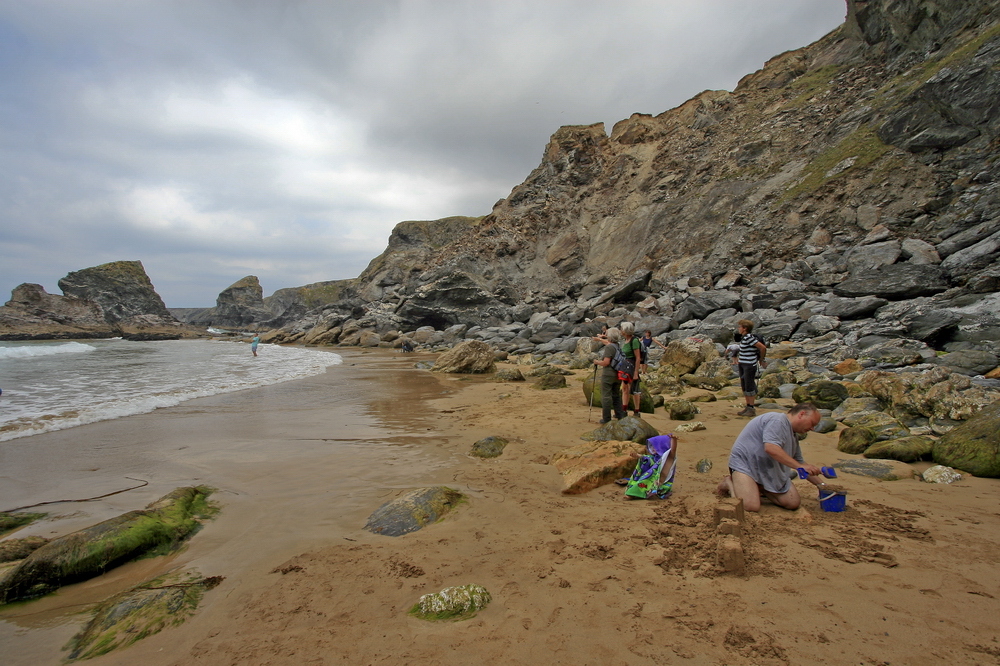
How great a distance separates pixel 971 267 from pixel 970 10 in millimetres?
16775

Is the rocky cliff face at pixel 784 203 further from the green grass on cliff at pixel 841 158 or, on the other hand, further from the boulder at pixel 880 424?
the boulder at pixel 880 424

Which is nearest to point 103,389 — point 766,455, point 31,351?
point 766,455

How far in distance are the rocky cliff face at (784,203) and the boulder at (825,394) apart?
15.5ft

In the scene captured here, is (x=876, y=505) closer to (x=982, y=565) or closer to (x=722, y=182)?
(x=982, y=565)

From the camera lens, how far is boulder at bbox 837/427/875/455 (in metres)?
5.33

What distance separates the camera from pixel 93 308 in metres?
68.4

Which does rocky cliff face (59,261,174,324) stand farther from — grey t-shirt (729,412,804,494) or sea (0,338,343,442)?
grey t-shirt (729,412,804,494)

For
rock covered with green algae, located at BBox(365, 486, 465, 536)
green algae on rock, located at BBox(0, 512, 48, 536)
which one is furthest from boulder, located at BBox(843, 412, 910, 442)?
green algae on rock, located at BBox(0, 512, 48, 536)

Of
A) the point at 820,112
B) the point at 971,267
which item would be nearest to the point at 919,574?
the point at 971,267

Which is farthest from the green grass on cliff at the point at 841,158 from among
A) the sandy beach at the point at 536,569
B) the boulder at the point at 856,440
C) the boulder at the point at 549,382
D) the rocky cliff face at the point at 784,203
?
the sandy beach at the point at 536,569

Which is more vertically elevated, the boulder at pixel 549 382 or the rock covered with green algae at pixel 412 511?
the boulder at pixel 549 382

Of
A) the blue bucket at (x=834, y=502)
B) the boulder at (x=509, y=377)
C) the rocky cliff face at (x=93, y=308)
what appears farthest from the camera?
the rocky cliff face at (x=93, y=308)

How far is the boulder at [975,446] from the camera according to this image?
169 inches

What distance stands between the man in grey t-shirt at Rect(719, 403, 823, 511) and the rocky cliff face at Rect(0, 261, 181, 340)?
72.6m
